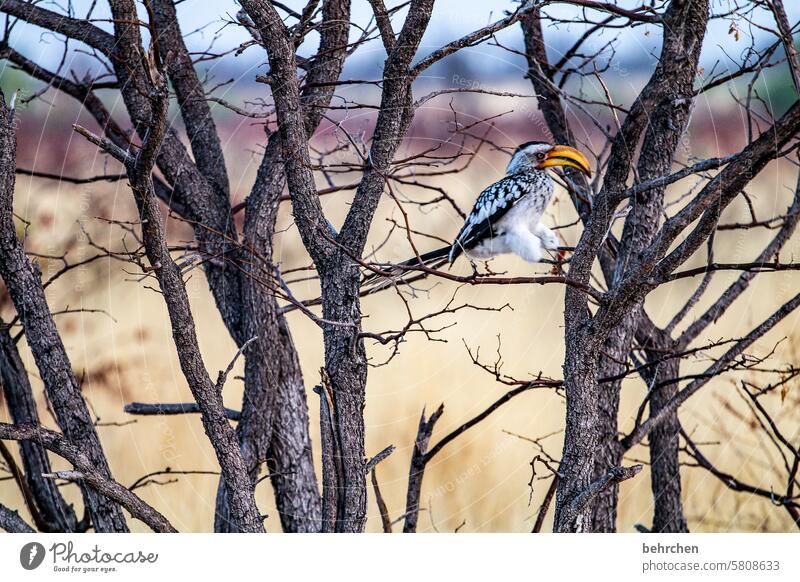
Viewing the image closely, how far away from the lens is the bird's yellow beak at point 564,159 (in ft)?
7.27

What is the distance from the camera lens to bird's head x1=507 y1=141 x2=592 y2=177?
7.43 feet

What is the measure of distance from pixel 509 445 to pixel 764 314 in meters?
0.95

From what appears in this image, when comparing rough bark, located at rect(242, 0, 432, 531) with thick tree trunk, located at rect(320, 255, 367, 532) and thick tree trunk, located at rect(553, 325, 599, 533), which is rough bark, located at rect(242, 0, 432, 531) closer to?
thick tree trunk, located at rect(320, 255, 367, 532)

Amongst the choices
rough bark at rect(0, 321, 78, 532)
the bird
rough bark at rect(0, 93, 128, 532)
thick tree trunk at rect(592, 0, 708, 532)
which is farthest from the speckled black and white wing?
rough bark at rect(0, 321, 78, 532)

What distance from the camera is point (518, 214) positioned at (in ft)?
7.24

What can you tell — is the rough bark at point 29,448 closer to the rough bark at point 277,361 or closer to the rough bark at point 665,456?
the rough bark at point 277,361

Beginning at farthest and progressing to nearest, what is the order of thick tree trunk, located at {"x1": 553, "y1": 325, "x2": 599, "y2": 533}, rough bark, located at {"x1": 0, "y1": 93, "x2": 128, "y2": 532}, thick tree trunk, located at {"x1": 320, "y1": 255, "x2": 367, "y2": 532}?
1. rough bark, located at {"x1": 0, "y1": 93, "x2": 128, "y2": 532}
2. thick tree trunk, located at {"x1": 320, "y1": 255, "x2": 367, "y2": 532}
3. thick tree trunk, located at {"x1": 553, "y1": 325, "x2": 599, "y2": 533}

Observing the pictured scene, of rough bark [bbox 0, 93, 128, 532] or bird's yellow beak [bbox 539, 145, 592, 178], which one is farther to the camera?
rough bark [bbox 0, 93, 128, 532]

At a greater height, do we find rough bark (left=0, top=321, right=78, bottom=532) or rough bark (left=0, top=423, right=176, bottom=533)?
rough bark (left=0, top=321, right=78, bottom=532)

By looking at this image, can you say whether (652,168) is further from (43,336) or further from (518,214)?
(43,336)

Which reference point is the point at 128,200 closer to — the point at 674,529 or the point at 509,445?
the point at 509,445

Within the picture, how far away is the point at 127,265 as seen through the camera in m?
2.88
